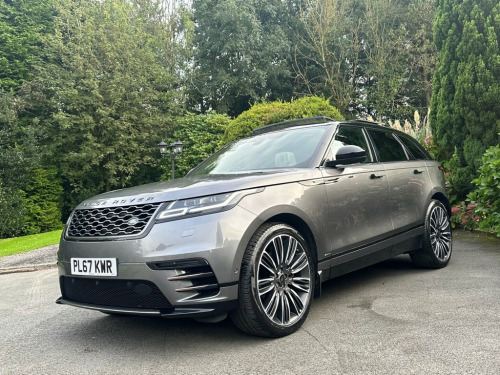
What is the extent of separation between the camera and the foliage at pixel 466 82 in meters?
7.35

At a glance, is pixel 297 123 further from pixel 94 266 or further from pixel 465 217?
pixel 465 217

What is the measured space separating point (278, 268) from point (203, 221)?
72cm

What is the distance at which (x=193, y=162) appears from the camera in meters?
24.1

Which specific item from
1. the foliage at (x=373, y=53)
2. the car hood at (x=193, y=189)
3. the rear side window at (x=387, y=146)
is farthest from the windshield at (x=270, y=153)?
the foliage at (x=373, y=53)

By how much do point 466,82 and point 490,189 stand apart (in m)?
2.40

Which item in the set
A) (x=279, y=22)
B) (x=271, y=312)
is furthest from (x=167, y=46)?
(x=271, y=312)

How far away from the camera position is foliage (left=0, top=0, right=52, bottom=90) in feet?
77.2

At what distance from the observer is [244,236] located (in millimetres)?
2938

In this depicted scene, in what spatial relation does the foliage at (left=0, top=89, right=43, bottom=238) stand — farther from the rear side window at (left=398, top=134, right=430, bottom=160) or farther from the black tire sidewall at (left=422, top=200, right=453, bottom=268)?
the black tire sidewall at (left=422, top=200, right=453, bottom=268)

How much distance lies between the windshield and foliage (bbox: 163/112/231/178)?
1920 cm

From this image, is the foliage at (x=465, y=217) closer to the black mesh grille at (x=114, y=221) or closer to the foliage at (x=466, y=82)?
the foliage at (x=466, y=82)

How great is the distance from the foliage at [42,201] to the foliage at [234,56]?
1037 centimetres

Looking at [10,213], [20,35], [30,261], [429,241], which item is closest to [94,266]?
[429,241]

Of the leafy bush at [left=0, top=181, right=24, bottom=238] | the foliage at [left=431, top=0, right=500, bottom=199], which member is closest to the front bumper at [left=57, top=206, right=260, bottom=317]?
the foliage at [left=431, top=0, right=500, bottom=199]
